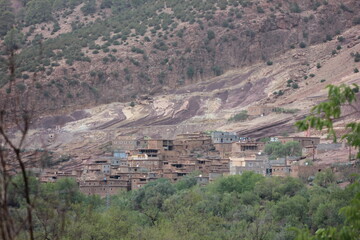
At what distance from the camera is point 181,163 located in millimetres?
68188

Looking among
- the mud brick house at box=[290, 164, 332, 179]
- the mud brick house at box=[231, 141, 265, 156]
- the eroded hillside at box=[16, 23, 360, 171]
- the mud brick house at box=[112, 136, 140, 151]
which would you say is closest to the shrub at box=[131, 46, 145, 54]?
the eroded hillside at box=[16, 23, 360, 171]

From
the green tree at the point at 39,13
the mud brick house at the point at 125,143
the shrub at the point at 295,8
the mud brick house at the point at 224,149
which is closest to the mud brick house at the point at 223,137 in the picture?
the mud brick house at the point at 224,149

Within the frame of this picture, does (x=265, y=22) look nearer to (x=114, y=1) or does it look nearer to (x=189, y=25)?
(x=189, y=25)

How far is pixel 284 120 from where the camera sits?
3127 inches

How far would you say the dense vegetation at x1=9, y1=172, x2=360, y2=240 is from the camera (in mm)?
43000

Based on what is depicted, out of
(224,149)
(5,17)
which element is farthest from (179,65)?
(224,149)

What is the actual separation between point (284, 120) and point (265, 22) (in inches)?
1188

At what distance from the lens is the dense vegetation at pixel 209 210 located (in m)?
43.0

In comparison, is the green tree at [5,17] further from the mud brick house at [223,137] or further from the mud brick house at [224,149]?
the mud brick house at [224,149]

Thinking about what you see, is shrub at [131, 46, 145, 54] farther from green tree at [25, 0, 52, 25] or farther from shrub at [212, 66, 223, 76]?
green tree at [25, 0, 52, 25]

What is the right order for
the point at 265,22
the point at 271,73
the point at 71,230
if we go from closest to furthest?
the point at 71,230, the point at 271,73, the point at 265,22

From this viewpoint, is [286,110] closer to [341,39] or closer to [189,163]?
[189,163]

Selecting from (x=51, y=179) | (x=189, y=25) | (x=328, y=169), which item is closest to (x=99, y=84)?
(x=189, y=25)

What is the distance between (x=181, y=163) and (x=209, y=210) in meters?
15.8
